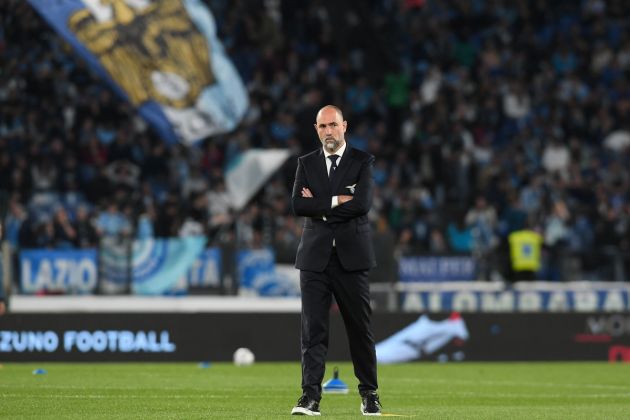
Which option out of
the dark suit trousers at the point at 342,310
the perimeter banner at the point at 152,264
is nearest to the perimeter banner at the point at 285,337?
the perimeter banner at the point at 152,264

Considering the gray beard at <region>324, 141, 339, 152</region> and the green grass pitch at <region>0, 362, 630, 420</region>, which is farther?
the green grass pitch at <region>0, 362, 630, 420</region>

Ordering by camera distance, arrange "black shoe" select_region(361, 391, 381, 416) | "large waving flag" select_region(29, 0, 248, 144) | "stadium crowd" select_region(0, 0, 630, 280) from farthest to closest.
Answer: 1. "stadium crowd" select_region(0, 0, 630, 280)
2. "large waving flag" select_region(29, 0, 248, 144)
3. "black shoe" select_region(361, 391, 381, 416)

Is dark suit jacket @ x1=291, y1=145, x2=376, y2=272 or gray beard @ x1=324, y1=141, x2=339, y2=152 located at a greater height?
gray beard @ x1=324, y1=141, x2=339, y2=152

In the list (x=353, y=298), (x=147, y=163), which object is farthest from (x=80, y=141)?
(x=353, y=298)

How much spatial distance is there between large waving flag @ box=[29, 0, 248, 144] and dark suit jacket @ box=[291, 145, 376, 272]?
42.2ft

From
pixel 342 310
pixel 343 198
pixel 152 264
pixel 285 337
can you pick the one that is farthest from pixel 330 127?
pixel 285 337

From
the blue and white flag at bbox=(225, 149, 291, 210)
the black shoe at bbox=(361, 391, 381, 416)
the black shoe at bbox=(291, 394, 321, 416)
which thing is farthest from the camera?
the blue and white flag at bbox=(225, 149, 291, 210)

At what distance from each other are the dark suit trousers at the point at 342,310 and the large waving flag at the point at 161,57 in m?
13.0

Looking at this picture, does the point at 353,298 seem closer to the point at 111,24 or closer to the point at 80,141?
the point at 111,24

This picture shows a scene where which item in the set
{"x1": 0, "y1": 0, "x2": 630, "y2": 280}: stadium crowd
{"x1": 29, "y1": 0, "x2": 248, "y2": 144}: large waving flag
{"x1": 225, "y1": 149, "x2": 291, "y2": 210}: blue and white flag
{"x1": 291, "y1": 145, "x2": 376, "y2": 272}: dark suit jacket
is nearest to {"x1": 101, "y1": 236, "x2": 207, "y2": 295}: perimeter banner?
{"x1": 0, "y1": 0, "x2": 630, "y2": 280}: stadium crowd

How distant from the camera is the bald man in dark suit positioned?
411 inches

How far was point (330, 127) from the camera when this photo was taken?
10320 millimetres

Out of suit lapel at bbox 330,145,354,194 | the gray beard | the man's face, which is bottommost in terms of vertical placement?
suit lapel at bbox 330,145,354,194

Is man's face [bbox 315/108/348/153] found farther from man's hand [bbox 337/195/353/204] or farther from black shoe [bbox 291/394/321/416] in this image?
black shoe [bbox 291/394/321/416]
